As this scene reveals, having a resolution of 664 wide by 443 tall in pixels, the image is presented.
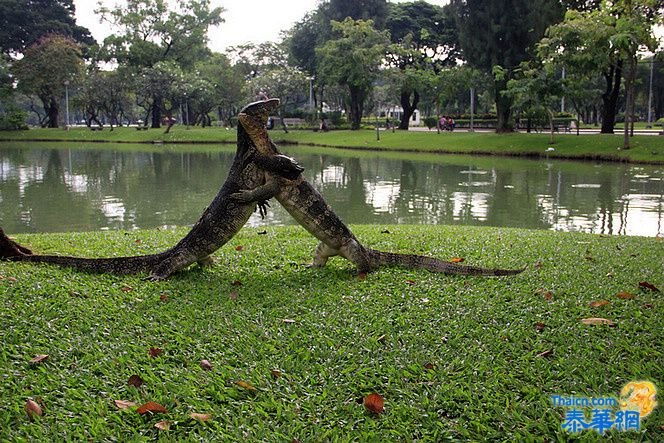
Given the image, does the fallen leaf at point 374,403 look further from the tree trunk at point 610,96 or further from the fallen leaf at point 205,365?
the tree trunk at point 610,96

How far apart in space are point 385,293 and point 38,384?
284 centimetres

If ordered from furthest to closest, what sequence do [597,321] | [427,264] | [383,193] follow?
1. [383,193]
2. [427,264]
3. [597,321]

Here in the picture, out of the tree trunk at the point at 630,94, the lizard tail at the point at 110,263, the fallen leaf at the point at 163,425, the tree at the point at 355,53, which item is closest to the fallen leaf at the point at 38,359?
the fallen leaf at the point at 163,425

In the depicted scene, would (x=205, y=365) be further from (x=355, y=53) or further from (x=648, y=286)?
(x=355, y=53)

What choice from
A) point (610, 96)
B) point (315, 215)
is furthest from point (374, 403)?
point (610, 96)

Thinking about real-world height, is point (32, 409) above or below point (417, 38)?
below

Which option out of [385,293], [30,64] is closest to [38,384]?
[385,293]

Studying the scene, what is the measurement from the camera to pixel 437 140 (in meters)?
35.4

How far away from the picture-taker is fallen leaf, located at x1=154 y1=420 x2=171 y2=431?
3029 mm

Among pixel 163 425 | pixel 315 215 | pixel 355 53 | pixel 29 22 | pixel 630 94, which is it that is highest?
pixel 29 22

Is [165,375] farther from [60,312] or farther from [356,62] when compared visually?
[356,62]

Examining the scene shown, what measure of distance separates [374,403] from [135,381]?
145cm

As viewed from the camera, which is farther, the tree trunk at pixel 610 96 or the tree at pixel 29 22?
the tree at pixel 29 22

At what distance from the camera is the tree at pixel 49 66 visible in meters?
48.2
